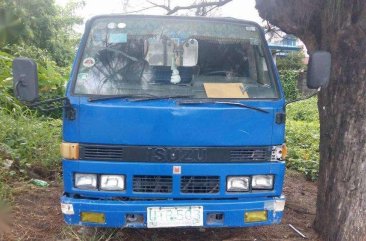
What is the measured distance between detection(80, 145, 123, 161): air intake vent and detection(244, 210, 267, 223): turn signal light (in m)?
1.10

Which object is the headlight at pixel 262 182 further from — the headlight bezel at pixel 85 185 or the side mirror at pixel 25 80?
the side mirror at pixel 25 80

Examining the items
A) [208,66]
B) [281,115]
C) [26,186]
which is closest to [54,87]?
[26,186]

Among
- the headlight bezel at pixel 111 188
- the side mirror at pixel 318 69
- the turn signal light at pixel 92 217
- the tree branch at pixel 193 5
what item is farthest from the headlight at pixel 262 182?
the tree branch at pixel 193 5

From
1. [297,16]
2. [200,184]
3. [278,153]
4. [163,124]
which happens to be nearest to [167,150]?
[163,124]

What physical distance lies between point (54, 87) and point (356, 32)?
24.7 feet

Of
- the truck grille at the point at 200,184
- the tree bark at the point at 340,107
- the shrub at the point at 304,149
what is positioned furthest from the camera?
the shrub at the point at 304,149

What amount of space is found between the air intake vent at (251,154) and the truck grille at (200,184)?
22cm

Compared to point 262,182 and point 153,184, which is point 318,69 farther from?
point 153,184

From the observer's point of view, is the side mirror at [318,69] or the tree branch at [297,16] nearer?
the side mirror at [318,69]

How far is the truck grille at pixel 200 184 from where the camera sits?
344 cm

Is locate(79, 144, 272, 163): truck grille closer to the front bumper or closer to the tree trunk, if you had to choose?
the front bumper

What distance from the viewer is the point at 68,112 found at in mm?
3355

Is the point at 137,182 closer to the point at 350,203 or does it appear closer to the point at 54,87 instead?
the point at 350,203

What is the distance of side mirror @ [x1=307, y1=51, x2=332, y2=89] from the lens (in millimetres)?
3490
